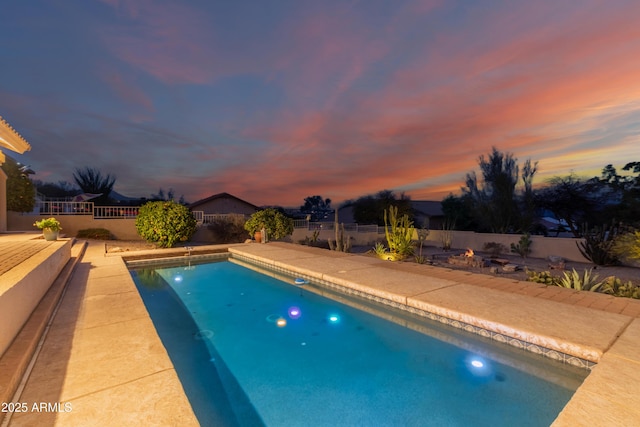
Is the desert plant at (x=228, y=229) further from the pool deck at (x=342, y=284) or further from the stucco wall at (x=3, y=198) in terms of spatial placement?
the pool deck at (x=342, y=284)

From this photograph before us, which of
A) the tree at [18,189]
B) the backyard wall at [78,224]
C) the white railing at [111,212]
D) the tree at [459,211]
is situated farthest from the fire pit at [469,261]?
the tree at [18,189]

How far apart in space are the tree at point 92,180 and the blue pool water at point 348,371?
38116mm

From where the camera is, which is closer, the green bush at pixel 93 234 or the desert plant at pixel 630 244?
the desert plant at pixel 630 244

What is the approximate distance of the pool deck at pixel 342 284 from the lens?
199 centimetres

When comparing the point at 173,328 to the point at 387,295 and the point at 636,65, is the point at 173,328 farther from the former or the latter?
the point at 636,65

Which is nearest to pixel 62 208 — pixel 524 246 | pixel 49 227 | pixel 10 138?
pixel 49 227

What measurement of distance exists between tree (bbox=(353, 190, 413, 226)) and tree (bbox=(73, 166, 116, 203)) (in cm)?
3065

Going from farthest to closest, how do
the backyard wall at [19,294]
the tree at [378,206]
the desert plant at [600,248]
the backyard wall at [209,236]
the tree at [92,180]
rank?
the tree at [92,180] → the tree at [378,206] → the backyard wall at [209,236] → the desert plant at [600,248] → the backyard wall at [19,294]

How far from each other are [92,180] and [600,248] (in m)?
46.5

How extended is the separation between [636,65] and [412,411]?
12698 millimetres

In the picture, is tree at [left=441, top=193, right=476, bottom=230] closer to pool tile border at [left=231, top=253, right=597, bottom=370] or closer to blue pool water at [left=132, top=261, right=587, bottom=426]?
pool tile border at [left=231, top=253, right=597, bottom=370]

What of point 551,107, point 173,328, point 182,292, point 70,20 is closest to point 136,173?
point 70,20

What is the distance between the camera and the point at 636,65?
29.1 ft

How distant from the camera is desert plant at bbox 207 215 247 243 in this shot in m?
15.4
